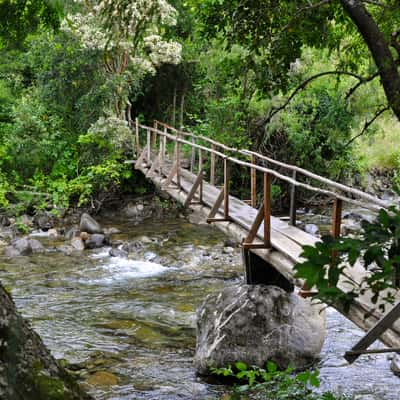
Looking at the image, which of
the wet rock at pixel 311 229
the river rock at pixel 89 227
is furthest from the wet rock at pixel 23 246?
the wet rock at pixel 311 229

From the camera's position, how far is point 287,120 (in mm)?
15328

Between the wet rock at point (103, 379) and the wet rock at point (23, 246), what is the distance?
20.7 ft

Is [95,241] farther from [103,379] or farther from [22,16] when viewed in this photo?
[22,16]

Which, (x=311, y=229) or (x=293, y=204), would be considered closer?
(x=293, y=204)

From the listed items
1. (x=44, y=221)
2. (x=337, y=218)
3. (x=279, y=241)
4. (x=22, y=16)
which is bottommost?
(x=44, y=221)

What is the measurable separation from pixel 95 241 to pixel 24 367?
10.4 meters

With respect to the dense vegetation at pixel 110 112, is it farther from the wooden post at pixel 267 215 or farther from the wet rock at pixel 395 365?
the wet rock at pixel 395 365

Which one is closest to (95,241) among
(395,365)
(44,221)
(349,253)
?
(44,221)

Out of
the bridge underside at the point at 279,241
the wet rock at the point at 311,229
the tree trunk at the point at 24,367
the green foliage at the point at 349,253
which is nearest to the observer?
the green foliage at the point at 349,253

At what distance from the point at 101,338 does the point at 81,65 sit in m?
9.51

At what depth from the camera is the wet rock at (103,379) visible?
227 inches

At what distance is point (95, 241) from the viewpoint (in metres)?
12.6

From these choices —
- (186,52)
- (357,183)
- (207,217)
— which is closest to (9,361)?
A: (207,217)

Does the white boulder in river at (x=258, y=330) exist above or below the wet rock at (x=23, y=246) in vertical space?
above
